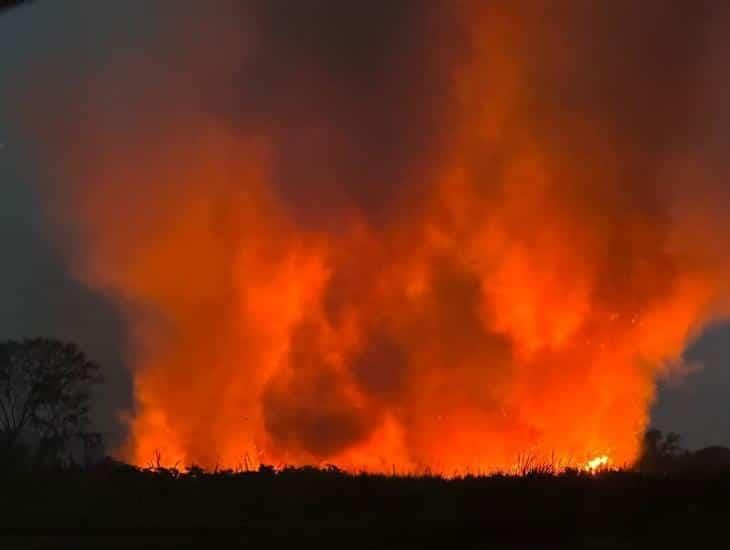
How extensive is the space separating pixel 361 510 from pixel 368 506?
0.17m

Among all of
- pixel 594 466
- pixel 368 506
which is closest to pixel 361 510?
pixel 368 506

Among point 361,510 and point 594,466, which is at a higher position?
point 594,466

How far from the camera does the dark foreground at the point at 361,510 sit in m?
10.8

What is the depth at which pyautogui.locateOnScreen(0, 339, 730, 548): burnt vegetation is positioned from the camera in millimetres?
10883

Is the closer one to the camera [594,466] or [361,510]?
[361,510]

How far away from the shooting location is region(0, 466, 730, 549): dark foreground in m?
10.8

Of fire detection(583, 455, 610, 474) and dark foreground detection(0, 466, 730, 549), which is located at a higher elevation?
fire detection(583, 455, 610, 474)

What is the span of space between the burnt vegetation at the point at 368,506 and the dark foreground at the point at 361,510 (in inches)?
0.7

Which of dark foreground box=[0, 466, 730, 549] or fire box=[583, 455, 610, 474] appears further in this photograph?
fire box=[583, 455, 610, 474]

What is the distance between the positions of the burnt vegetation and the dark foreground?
18 mm

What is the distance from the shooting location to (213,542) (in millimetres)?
10883

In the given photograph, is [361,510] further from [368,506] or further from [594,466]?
[594,466]

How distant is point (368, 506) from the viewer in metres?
12.0

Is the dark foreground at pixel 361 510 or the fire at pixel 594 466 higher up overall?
the fire at pixel 594 466
